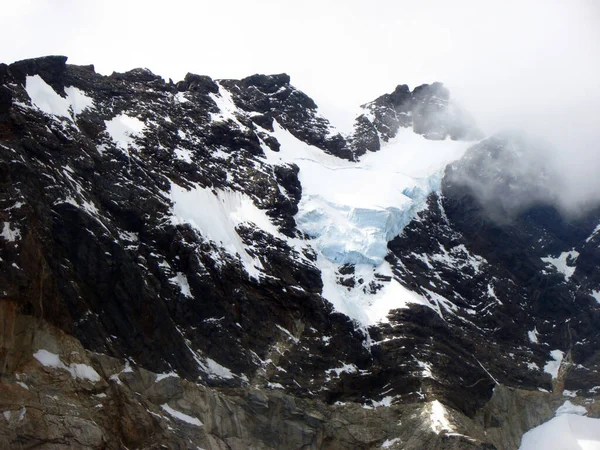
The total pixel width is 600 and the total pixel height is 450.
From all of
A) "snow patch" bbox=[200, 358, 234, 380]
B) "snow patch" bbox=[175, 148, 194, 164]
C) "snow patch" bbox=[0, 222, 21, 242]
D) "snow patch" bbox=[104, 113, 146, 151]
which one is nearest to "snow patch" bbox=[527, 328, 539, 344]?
"snow patch" bbox=[200, 358, 234, 380]

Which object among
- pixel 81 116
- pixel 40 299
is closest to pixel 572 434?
pixel 40 299

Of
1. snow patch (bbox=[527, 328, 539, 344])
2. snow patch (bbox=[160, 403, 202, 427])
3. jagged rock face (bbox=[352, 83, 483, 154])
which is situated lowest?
snow patch (bbox=[160, 403, 202, 427])

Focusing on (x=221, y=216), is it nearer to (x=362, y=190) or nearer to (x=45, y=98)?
(x=45, y=98)

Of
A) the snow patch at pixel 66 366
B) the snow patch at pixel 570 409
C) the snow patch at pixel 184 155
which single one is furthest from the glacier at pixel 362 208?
the snow patch at pixel 66 366

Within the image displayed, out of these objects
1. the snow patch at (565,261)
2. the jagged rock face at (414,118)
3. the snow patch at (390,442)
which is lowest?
the snow patch at (390,442)

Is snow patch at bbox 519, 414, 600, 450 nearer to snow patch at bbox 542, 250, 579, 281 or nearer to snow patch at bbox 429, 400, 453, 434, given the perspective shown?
snow patch at bbox 429, 400, 453, 434

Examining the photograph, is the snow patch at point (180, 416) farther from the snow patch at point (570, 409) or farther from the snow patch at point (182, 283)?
the snow patch at point (570, 409)

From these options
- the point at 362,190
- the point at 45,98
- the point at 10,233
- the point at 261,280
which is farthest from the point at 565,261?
the point at 10,233

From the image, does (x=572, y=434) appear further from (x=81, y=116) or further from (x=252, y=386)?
(x=81, y=116)

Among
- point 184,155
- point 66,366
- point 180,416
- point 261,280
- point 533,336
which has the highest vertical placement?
point 533,336
